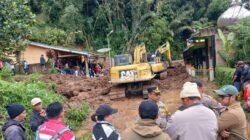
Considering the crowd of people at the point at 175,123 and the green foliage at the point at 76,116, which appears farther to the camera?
the green foliage at the point at 76,116

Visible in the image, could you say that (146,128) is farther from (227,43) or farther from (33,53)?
(33,53)

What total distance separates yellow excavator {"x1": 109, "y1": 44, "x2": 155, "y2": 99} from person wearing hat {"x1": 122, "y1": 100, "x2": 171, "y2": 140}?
14.3m

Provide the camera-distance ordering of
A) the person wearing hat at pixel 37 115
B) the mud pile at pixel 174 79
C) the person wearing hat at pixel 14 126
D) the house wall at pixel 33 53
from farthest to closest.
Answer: the house wall at pixel 33 53 → the mud pile at pixel 174 79 → the person wearing hat at pixel 37 115 → the person wearing hat at pixel 14 126

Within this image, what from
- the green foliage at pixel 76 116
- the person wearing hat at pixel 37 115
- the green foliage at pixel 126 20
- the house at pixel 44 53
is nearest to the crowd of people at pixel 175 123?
the person wearing hat at pixel 37 115

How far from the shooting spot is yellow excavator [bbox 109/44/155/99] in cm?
1839

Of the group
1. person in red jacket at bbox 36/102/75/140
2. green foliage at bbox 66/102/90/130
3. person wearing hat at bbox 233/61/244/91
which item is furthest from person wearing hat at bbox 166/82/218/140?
green foliage at bbox 66/102/90/130

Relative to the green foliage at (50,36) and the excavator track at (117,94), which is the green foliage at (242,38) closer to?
the excavator track at (117,94)

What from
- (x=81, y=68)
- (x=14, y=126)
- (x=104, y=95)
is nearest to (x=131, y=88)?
(x=104, y=95)

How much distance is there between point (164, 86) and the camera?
21.1 metres

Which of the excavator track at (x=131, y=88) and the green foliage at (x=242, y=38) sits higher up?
the green foliage at (x=242, y=38)

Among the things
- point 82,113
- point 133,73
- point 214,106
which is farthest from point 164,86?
point 214,106

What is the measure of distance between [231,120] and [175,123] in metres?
0.79

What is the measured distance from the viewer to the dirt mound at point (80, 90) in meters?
17.7

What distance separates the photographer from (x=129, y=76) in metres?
18.4
